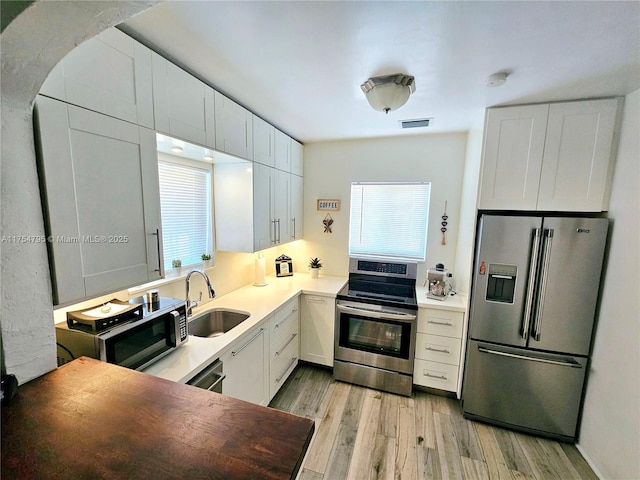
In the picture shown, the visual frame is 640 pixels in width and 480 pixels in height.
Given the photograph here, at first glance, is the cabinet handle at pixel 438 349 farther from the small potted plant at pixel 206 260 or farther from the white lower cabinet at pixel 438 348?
the small potted plant at pixel 206 260

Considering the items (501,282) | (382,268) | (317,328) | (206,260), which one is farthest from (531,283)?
(206,260)

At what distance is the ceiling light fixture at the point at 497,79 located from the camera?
1.46 m

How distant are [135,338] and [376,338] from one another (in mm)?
1941

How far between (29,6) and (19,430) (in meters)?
1.01

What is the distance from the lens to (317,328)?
2.65 m

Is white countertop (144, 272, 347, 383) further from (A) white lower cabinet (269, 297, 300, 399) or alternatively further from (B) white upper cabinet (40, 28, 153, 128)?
(B) white upper cabinet (40, 28, 153, 128)

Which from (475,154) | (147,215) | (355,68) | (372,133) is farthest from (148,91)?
(475,154)

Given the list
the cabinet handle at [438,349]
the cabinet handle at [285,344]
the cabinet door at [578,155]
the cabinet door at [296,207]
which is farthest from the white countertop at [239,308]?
the cabinet door at [578,155]

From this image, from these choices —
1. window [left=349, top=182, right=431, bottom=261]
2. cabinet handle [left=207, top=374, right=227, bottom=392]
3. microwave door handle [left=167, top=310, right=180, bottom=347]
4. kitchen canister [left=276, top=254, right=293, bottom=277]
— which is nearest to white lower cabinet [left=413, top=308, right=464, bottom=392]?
window [left=349, top=182, right=431, bottom=261]

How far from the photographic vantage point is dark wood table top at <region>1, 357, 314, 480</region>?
1.87 feet

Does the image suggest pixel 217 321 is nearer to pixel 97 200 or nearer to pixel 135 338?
pixel 135 338

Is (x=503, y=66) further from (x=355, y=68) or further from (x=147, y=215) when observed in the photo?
(x=147, y=215)

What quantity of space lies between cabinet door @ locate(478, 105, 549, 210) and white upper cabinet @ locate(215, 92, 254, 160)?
1817 millimetres

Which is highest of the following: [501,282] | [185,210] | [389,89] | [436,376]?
[389,89]
